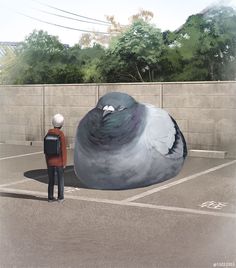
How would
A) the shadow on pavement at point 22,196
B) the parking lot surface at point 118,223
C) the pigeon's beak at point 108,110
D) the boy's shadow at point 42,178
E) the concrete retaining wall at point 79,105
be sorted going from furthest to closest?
the shadow on pavement at point 22,196 → the parking lot surface at point 118,223 → the boy's shadow at point 42,178 → the concrete retaining wall at point 79,105 → the pigeon's beak at point 108,110

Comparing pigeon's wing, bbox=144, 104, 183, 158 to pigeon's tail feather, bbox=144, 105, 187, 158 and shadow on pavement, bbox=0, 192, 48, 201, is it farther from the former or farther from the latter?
shadow on pavement, bbox=0, 192, 48, 201

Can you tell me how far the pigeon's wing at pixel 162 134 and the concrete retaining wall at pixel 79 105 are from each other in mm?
288

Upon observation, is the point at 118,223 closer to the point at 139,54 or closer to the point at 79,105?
the point at 79,105

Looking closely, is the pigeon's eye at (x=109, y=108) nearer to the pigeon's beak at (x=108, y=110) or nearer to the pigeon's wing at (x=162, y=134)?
the pigeon's beak at (x=108, y=110)

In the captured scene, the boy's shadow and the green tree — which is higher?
the green tree

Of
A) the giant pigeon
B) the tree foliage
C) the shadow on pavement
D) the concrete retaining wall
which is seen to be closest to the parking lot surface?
the shadow on pavement

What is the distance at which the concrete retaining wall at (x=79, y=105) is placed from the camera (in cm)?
304

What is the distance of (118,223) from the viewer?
570 cm

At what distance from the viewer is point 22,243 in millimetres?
4395

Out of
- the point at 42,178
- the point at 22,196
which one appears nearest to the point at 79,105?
the point at 42,178

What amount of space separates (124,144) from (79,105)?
0.77 meters

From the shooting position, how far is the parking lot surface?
12.3 ft

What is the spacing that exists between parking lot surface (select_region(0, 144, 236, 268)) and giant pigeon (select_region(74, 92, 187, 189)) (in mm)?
336

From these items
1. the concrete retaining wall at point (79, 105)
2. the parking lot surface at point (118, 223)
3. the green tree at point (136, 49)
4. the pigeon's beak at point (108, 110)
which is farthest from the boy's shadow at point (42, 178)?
the green tree at point (136, 49)
